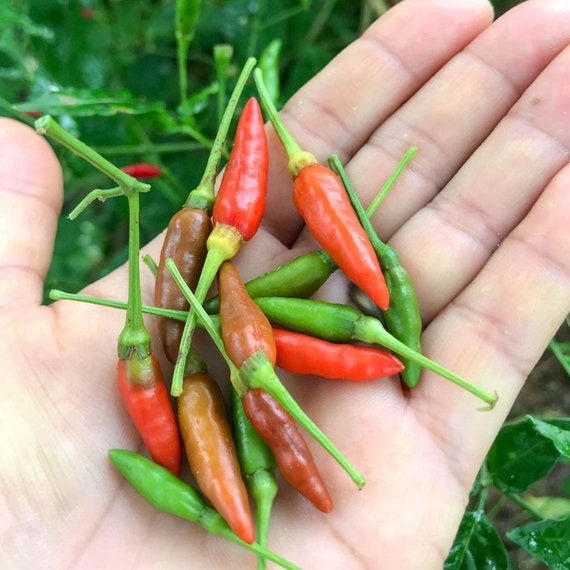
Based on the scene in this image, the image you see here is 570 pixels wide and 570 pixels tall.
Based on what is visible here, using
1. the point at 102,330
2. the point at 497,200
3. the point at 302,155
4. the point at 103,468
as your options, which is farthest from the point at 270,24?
the point at 103,468

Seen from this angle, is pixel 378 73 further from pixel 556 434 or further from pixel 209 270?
pixel 556 434

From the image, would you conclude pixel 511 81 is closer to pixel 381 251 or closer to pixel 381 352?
pixel 381 251

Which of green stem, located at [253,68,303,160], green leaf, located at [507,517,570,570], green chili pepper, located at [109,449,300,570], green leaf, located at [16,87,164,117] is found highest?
green stem, located at [253,68,303,160]

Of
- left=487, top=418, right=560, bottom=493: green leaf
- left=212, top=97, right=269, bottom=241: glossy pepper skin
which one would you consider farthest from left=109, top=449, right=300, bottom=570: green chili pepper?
left=487, top=418, right=560, bottom=493: green leaf

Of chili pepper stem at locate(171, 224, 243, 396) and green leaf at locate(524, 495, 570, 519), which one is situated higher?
chili pepper stem at locate(171, 224, 243, 396)

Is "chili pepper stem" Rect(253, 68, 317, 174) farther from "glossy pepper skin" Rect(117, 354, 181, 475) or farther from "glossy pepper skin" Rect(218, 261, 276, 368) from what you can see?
"glossy pepper skin" Rect(117, 354, 181, 475)

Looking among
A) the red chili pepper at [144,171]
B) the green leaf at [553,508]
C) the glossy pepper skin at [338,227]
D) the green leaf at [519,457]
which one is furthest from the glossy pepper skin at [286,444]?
the red chili pepper at [144,171]
